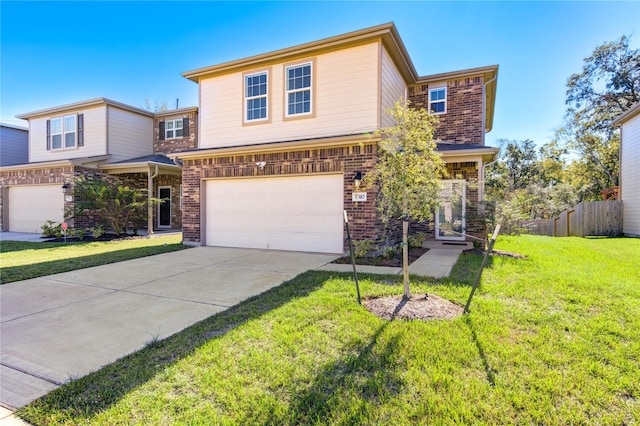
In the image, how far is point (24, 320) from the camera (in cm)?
433

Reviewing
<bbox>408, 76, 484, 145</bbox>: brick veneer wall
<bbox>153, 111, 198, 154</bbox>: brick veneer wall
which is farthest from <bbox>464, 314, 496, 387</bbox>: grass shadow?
<bbox>153, 111, 198, 154</bbox>: brick veneer wall

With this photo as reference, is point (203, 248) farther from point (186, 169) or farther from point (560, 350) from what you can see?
point (560, 350)

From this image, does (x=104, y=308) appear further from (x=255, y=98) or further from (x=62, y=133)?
(x=62, y=133)

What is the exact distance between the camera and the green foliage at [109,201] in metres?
13.0

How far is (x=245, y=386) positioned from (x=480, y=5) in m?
11.6

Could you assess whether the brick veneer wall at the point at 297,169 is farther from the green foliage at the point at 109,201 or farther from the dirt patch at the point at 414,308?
the dirt patch at the point at 414,308

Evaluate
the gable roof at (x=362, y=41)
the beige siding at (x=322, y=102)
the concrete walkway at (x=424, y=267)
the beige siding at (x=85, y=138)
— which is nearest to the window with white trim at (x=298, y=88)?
the beige siding at (x=322, y=102)

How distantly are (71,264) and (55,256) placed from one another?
1888 mm

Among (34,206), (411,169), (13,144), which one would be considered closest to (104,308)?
(411,169)

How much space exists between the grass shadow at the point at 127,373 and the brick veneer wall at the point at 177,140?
548 inches

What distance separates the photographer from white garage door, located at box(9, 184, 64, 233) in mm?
15398

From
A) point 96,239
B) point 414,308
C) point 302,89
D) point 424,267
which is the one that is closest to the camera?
point 414,308

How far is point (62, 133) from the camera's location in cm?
1686

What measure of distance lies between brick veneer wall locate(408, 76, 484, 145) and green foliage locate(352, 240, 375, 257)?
590cm
